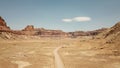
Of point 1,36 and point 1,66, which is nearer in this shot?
point 1,66

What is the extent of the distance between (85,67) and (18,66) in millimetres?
9656

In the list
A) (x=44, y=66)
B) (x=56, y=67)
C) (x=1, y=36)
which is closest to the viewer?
(x=56, y=67)

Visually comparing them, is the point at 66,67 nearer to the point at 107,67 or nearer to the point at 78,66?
the point at 78,66

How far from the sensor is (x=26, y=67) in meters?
22.1

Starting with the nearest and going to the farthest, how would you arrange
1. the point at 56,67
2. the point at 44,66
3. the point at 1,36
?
the point at 56,67 → the point at 44,66 → the point at 1,36

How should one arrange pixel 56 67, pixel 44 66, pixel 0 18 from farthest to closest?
pixel 0 18, pixel 44 66, pixel 56 67

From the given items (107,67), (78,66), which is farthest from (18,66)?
(107,67)

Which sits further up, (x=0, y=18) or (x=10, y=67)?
(x=0, y=18)

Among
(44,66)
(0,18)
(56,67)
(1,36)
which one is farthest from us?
(0,18)

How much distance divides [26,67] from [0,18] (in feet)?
527

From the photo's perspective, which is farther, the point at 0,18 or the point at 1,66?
the point at 0,18

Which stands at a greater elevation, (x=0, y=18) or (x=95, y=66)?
(x=0, y=18)

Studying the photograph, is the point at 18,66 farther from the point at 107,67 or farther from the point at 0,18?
the point at 0,18

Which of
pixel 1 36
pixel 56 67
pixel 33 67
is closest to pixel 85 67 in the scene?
pixel 56 67
